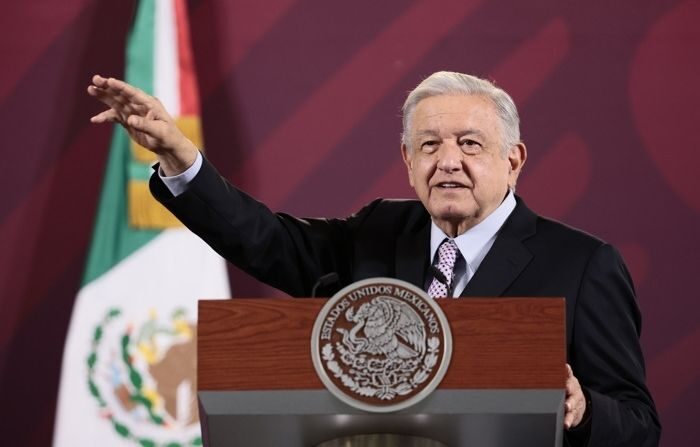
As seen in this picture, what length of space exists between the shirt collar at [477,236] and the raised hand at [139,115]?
0.51 meters

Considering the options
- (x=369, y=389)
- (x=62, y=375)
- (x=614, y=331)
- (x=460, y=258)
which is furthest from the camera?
(x=62, y=375)

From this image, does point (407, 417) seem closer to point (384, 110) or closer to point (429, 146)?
point (429, 146)

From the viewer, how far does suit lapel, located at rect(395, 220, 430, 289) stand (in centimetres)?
202

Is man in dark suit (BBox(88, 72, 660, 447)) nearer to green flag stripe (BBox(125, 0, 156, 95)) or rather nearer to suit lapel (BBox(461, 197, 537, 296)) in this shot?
suit lapel (BBox(461, 197, 537, 296))

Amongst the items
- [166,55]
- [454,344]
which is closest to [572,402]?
[454,344]

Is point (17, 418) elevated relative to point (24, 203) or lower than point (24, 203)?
lower

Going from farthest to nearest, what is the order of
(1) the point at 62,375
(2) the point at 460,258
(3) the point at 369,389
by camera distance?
(1) the point at 62,375 < (2) the point at 460,258 < (3) the point at 369,389

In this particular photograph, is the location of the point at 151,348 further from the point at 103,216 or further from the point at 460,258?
the point at 460,258

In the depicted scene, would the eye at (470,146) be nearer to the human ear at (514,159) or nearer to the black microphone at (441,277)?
the human ear at (514,159)

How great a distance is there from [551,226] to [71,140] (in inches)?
60.4

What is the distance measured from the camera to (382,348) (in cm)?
134

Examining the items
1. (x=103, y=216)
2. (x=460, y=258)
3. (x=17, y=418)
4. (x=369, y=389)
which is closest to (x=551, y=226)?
(x=460, y=258)

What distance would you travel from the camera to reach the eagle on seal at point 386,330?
1.34 meters

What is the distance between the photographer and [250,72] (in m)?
3.10
